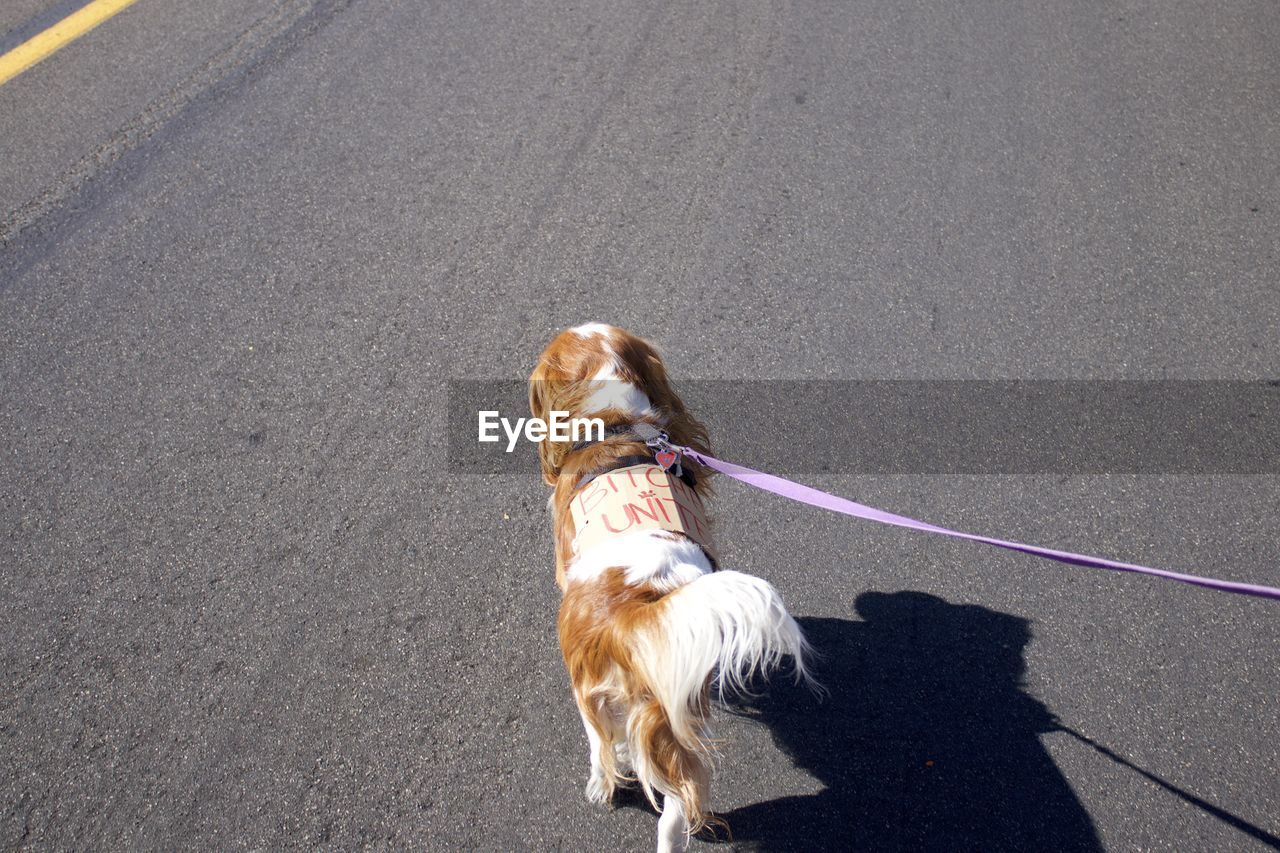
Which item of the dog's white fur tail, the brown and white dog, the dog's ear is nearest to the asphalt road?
the brown and white dog

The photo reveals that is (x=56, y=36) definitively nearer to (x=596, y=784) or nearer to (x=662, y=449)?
(x=662, y=449)

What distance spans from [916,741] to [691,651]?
4.01ft

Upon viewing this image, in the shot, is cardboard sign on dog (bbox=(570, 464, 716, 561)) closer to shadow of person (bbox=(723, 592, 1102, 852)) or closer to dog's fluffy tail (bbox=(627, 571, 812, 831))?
dog's fluffy tail (bbox=(627, 571, 812, 831))

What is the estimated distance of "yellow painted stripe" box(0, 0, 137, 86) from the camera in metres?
5.07

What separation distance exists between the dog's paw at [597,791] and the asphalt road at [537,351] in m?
0.07

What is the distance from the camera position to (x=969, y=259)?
4258 mm

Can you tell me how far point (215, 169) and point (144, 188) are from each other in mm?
342

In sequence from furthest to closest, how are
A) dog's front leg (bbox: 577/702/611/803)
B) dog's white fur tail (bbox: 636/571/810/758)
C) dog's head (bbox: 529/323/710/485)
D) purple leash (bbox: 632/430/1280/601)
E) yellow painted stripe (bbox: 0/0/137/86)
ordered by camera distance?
yellow painted stripe (bbox: 0/0/137/86)
dog's head (bbox: 529/323/710/485)
dog's front leg (bbox: 577/702/611/803)
purple leash (bbox: 632/430/1280/601)
dog's white fur tail (bbox: 636/571/810/758)

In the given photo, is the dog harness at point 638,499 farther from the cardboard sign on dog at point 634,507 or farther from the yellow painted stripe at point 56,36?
the yellow painted stripe at point 56,36

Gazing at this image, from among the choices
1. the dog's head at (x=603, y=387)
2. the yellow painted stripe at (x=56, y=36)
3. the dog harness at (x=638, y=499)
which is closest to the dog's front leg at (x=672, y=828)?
the dog harness at (x=638, y=499)

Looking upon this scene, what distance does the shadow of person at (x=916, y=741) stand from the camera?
263 cm

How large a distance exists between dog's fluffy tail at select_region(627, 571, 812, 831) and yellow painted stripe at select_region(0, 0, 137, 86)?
17.0ft

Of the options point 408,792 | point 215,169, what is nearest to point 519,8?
point 215,169

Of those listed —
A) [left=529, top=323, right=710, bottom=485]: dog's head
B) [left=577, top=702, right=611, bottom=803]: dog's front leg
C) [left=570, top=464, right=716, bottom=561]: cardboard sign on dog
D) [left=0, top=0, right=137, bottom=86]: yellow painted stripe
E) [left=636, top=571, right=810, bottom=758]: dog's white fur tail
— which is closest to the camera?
[left=636, top=571, right=810, bottom=758]: dog's white fur tail
